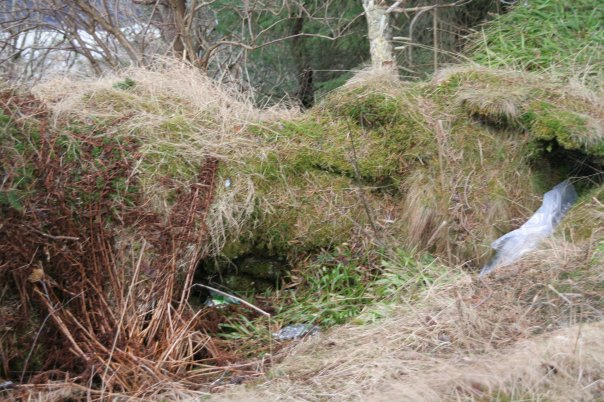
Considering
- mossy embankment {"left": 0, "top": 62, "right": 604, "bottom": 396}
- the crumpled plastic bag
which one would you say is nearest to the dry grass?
the crumpled plastic bag

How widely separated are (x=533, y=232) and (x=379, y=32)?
122 inches

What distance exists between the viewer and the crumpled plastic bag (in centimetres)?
554

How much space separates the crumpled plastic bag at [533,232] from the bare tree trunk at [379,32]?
2447mm

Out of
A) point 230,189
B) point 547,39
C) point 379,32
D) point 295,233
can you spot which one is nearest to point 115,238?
point 230,189

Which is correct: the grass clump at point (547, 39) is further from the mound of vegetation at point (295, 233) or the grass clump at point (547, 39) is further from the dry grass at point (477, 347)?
the dry grass at point (477, 347)

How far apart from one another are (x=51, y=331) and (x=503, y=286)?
292 cm

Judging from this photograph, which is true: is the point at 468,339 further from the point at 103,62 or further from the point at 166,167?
the point at 103,62

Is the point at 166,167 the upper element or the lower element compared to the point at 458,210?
upper

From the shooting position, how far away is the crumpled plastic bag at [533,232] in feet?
18.2

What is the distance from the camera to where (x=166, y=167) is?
5.67m

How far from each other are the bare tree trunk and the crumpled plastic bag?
245cm

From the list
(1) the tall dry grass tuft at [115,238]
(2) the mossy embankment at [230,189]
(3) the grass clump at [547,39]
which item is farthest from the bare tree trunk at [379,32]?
(1) the tall dry grass tuft at [115,238]

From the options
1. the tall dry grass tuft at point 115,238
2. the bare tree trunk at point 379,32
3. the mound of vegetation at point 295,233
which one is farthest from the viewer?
the bare tree trunk at point 379,32

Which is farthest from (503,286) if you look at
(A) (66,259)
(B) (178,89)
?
(B) (178,89)
